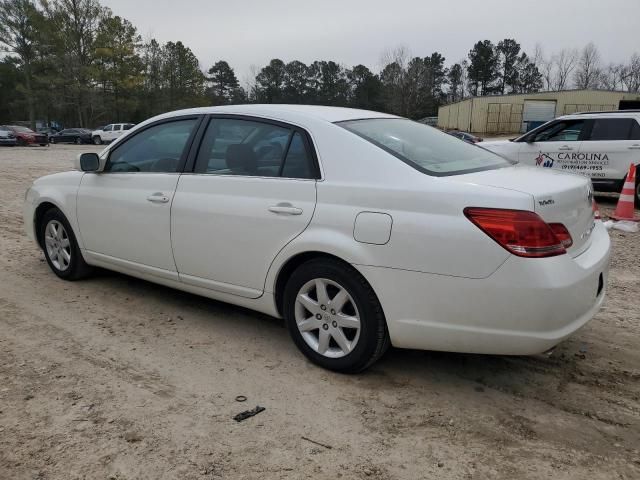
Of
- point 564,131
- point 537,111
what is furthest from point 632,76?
point 564,131

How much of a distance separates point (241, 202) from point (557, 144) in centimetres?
878

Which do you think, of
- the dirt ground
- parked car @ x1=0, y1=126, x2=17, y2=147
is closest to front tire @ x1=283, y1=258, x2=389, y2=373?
the dirt ground

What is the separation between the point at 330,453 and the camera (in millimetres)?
2486

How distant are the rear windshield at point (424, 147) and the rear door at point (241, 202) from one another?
0.43 metres

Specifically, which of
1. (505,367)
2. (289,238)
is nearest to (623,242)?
(505,367)

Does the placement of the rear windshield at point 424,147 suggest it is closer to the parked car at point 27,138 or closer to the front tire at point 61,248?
the front tire at point 61,248

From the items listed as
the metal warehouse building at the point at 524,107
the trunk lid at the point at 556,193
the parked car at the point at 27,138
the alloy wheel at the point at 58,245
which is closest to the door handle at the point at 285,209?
the trunk lid at the point at 556,193

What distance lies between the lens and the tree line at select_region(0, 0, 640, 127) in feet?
157

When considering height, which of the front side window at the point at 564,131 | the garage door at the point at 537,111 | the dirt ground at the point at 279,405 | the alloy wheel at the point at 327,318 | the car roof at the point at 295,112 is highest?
the garage door at the point at 537,111

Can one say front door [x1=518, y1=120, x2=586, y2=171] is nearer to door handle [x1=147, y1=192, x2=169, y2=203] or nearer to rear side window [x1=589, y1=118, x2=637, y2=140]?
rear side window [x1=589, y1=118, x2=637, y2=140]

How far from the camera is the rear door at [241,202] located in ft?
10.8

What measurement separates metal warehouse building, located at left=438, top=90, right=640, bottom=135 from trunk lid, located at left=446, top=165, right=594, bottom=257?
1920 inches

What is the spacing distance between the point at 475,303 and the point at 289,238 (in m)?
1.17

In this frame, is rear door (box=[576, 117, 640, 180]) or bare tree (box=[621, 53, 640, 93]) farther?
bare tree (box=[621, 53, 640, 93])
